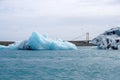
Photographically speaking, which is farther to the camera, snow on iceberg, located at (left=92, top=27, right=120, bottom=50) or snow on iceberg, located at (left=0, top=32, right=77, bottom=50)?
snow on iceberg, located at (left=92, top=27, right=120, bottom=50)

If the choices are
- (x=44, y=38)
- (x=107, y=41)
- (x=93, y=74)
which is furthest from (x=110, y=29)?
(x=93, y=74)

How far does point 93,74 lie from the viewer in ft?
93.8

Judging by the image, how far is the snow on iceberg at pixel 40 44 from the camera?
62.2 meters

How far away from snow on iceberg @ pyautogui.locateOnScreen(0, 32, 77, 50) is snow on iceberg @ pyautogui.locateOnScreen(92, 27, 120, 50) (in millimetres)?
6601

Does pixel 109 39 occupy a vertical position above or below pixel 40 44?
above

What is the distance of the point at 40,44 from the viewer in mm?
67062

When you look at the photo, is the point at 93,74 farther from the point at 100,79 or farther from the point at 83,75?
the point at 100,79

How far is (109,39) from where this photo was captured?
7519cm

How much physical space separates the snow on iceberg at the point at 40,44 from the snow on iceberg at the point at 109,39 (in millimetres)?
6601

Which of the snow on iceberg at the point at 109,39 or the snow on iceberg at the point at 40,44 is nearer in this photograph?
the snow on iceberg at the point at 40,44

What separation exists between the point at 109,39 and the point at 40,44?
15.6 meters

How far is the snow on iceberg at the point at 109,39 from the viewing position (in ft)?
248

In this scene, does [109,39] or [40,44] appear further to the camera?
[109,39]

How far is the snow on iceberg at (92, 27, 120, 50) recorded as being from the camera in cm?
7569
